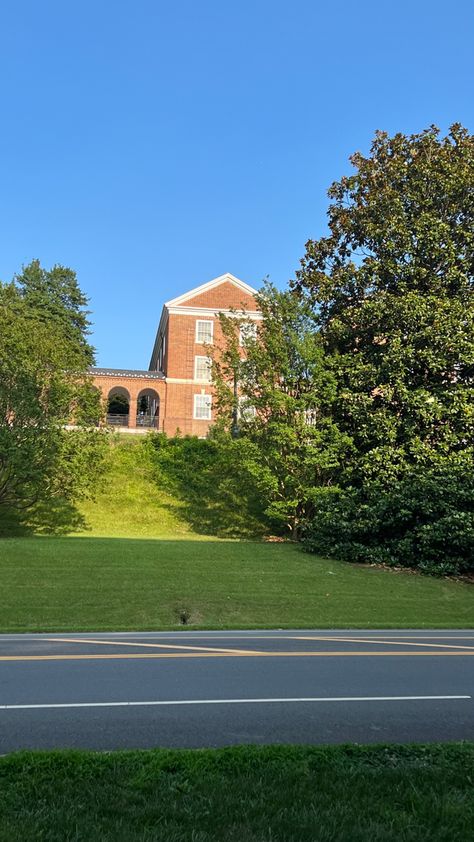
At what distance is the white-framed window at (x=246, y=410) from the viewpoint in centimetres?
2621

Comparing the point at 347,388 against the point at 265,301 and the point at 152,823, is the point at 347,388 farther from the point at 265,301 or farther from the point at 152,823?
the point at 152,823

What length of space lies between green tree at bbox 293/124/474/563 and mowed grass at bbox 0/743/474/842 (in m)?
18.1

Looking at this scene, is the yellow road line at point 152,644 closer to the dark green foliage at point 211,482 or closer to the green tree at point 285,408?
the green tree at point 285,408

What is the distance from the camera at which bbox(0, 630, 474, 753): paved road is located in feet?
18.4

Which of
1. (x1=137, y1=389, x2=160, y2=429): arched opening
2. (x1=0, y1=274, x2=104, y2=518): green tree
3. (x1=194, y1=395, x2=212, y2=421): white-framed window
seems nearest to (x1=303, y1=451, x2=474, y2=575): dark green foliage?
(x1=0, y1=274, x2=104, y2=518): green tree

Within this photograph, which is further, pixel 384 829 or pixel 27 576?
pixel 27 576

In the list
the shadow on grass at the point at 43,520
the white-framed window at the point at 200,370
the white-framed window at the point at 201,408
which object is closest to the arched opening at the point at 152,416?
the white-framed window at the point at 201,408

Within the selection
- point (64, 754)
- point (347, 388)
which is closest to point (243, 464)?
point (347, 388)

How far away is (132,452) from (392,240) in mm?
19445

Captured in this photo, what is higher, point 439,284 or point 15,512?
point 439,284

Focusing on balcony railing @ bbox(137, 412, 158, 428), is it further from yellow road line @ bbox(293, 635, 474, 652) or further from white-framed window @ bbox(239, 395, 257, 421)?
yellow road line @ bbox(293, 635, 474, 652)

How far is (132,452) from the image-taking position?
3684 centimetres

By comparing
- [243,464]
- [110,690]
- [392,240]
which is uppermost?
[392,240]

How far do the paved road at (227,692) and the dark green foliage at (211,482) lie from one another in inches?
587
